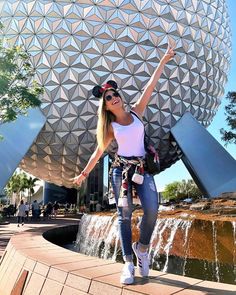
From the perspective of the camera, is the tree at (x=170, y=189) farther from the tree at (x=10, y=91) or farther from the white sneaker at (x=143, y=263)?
the white sneaker at (x=143, y=263)

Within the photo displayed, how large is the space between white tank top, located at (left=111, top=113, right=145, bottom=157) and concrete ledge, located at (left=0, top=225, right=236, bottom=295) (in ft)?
3.85

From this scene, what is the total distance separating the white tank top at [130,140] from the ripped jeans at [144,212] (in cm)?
19

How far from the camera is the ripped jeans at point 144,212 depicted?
368 cm

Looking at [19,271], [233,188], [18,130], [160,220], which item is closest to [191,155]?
[233,188]

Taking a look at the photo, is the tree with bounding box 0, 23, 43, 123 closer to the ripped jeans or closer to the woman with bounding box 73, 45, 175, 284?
the woman with bounding box 73, 45, 175, 284

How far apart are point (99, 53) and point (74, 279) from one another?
20185mm

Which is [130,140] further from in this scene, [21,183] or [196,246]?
[21,183]

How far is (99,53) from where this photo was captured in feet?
74.8

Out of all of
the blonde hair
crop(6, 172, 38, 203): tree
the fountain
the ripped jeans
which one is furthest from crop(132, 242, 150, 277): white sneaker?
crop(6, 172, 38, 203): tree

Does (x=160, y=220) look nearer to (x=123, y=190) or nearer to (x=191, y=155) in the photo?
(x=123, y=190)

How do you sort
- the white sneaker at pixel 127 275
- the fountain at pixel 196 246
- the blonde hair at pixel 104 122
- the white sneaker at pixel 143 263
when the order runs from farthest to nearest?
the fountain at pixel 196 246 < the blonde hair at pixel 104 122 < the white sneaker at pixel 143 263 < the white sneaker at pixel 127 275

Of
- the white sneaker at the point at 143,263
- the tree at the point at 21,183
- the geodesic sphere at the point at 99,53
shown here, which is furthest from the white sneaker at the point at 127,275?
the tree at the point at 21,183

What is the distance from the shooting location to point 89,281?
361 cm

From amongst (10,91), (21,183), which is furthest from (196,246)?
(21,183)
